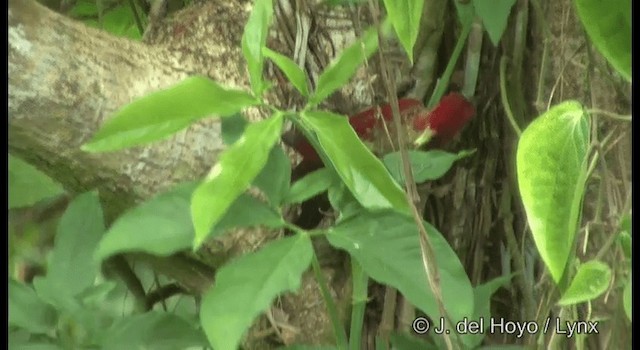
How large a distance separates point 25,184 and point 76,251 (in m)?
0.05

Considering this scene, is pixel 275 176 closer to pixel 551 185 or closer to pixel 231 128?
pixel 231 128

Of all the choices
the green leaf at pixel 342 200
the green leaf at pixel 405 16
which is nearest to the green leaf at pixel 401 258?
the green leaf at pixel 342 200

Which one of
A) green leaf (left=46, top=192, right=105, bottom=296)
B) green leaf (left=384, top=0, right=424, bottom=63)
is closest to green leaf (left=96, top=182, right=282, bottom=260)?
green leaf (left=46, top=192, right=105, bottom=296)

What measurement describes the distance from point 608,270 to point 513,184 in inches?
5.2

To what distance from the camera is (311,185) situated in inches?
18.9

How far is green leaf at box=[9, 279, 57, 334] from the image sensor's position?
0.44 meters

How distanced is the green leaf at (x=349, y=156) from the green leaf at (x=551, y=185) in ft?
0.29

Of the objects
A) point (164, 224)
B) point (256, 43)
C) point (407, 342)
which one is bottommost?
point (407, 342)

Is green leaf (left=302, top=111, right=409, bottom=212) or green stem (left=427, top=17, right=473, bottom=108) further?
green stem (left=427, top=17, right=473, bottom=108)

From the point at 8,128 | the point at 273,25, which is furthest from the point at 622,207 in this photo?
the point at 8,128

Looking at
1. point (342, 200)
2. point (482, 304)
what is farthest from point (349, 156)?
point (482, 304)

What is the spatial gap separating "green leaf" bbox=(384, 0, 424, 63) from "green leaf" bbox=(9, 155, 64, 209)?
0.24 meters

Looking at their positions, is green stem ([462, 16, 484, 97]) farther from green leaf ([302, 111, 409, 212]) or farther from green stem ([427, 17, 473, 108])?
green leaf ([302, 111, 409, 212])

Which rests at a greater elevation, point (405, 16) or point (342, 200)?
point (405, 16)
